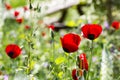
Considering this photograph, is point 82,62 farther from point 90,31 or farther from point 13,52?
point 13,52

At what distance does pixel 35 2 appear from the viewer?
2215 millimetres

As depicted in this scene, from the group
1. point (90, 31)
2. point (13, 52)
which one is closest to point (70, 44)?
point (90, 31)

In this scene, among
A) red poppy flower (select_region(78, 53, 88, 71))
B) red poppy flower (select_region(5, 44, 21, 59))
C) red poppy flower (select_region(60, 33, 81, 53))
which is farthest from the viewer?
red poppy flower (select_region(5, 44, 21, 59))

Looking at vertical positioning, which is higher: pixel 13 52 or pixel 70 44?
pixel 70 44

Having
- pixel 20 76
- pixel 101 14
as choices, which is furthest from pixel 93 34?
pixel 101 14

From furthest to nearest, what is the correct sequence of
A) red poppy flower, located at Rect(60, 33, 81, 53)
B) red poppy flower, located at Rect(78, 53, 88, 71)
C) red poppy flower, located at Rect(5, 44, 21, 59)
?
1. red poppy flower, located at Rect(5, 44, 21, 59)
2. red poppy flower, located at Rect(60, 33, 81, 53)
3. red poppy flower, located at Rect(78, 53, 88, 71)

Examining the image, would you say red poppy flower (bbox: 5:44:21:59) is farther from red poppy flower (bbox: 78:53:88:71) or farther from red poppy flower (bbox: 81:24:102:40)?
red poppy flower (bbox: 78:53:88:71)

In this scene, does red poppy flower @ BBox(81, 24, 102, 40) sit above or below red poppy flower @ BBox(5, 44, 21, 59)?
above

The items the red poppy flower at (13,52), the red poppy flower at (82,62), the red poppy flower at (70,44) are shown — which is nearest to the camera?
the red poppy flower at (82,62)

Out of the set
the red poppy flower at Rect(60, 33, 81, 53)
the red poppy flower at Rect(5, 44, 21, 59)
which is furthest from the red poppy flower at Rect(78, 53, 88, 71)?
the red poppy flower at Rect(5, 44, 21, 59)

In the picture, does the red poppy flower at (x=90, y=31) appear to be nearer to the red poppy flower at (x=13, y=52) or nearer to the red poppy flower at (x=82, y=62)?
the red poppy flower at (x=82, y=62)

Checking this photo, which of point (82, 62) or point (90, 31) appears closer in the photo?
point (82, 62)

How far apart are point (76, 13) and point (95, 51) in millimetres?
3461

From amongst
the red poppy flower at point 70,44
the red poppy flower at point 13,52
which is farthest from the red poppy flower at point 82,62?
the red poppy flower at point 13,52
